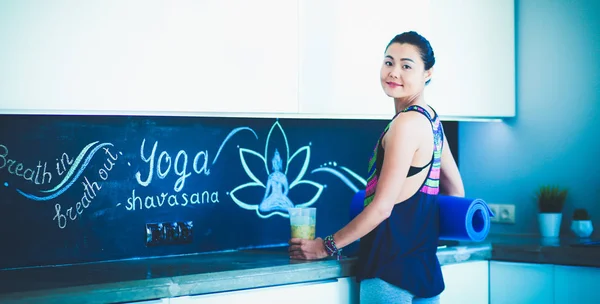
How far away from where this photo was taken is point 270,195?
297 cm

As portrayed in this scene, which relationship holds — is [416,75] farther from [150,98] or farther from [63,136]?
[63,136]

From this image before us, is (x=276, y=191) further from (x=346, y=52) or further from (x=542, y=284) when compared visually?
(x=542, y=284)

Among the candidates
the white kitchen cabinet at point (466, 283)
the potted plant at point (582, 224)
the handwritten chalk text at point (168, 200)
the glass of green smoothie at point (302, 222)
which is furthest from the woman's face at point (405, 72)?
the potted plant at point (582, 224)

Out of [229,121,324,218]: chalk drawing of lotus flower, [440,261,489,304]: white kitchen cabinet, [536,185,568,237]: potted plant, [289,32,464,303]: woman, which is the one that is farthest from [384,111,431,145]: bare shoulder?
[536,185,568,237]: potted plant

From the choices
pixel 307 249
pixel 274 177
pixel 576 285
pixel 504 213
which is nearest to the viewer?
pixel 307 249

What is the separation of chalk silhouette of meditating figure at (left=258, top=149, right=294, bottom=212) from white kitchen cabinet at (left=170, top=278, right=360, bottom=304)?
596 millimetres

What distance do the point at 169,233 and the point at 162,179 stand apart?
0.62ft

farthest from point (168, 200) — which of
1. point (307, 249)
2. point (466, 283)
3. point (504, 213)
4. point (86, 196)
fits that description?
point (504, 213)

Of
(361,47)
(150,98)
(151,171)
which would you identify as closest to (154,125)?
(151,171)

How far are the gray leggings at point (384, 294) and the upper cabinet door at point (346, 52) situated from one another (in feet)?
2.06

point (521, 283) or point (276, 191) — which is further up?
point (276, 191)

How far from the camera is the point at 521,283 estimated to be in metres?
2.81

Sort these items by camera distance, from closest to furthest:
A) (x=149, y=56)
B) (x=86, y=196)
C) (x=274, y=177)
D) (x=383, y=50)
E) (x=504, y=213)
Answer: (x=149, y=56) < (x=86, y=196) < (x=383, y=50) < (x=274, y=177) < (x=504, y=213)

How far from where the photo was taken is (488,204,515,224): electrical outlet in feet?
10.7
